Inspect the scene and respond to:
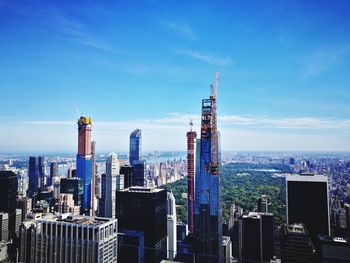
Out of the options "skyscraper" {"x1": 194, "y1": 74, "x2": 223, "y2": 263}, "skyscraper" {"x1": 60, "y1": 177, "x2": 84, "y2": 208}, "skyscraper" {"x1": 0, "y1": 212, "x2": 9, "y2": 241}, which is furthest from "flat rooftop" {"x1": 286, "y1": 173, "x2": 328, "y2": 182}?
"skyscraper" {"x1": 60, "y1": 177, "x2": 84, "y2": 208}

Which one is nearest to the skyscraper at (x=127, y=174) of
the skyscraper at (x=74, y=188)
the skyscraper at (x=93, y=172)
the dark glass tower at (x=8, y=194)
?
the skyscraper at (x=93, y=172)

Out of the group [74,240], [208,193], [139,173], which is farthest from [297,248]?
[139,173]

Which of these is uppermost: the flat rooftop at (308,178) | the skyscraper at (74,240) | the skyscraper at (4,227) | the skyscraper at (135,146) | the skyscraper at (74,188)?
the skyscraper at (135,146)

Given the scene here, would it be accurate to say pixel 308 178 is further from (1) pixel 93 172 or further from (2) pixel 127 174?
(1) pixel 93 172

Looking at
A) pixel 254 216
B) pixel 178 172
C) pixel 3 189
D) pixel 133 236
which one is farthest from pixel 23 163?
pixel 254 216

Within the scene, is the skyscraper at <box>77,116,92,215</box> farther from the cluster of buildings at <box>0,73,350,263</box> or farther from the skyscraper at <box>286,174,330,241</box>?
the skyscraper at <box>286,174,330,241</box>

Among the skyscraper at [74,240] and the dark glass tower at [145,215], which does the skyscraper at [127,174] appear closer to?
Answer: the dark glass tower at [145,215]
